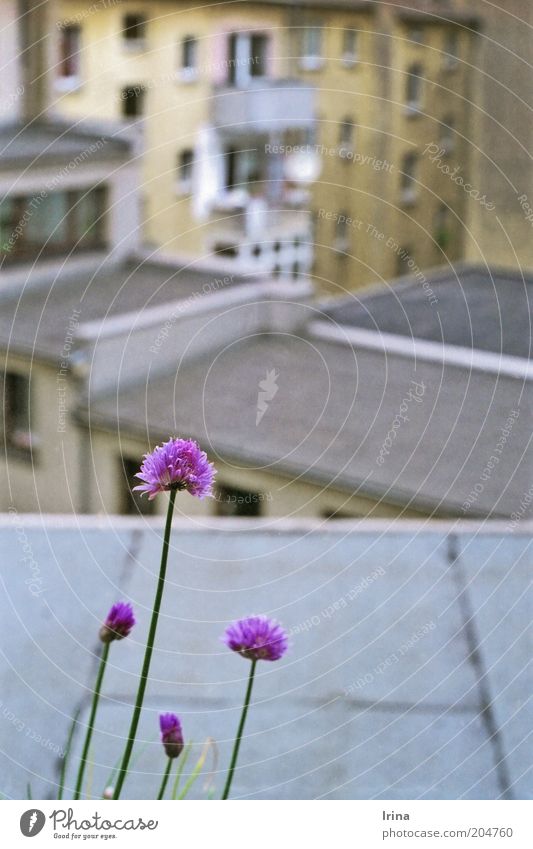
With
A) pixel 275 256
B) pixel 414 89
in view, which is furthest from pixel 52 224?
pixel 414 89

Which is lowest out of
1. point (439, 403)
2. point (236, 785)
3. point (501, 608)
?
point (236, 785)

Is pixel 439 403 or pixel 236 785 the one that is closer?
pixel 236 785

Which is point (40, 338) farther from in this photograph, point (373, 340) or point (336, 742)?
point (336, 742)

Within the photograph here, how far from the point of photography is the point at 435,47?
77 cm

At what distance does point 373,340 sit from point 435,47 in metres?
0.21

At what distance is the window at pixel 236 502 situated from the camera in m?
0.81

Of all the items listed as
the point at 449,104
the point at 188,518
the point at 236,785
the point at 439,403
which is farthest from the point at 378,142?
the point at 236,785

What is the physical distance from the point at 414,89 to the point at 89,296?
27cm

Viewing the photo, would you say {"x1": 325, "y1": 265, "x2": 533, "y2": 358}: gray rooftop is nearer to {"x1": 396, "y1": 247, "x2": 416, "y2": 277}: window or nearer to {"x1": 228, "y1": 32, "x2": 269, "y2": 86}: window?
{"x1": 396, "y1": 247, "x2": 416, "y2": 277}: window

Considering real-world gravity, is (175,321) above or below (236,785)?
above

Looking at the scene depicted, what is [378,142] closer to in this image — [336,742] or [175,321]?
[175,321]

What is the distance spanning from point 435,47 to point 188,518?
0.40m

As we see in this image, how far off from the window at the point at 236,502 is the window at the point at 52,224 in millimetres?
202

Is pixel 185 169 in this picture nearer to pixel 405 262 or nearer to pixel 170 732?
pixel 405 262
